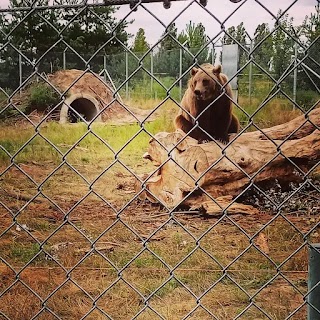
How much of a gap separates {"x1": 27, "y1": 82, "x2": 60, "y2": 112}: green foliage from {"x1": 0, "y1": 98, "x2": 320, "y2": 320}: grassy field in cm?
10

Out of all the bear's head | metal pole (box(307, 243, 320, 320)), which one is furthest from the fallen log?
metal pole (box(307, 243, 320, 320))

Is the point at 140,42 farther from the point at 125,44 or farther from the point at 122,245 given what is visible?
the point at 122,245

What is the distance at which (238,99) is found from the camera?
1.81 metres

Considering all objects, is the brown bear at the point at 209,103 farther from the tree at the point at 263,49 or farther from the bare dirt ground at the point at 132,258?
the bare dirt ground at the point at 132,258

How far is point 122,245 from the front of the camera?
210cm

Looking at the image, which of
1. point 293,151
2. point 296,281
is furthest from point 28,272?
point 293,151

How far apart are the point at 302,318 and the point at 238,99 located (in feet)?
2.42

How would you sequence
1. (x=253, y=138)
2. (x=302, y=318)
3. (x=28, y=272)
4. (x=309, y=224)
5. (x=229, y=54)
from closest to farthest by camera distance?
(x=302, y=318), (x=229, y=54), (x=28, y=272), (x=309, y=224), (x=253, y=138)

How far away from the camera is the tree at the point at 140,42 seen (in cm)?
182

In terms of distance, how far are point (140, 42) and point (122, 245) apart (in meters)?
0.80

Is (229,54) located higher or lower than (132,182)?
higher

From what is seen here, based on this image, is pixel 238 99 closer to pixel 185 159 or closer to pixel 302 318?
pixel 185 159

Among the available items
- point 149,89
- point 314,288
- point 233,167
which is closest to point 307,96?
point 149,89

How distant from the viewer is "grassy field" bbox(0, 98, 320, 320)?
1736 millimetres
